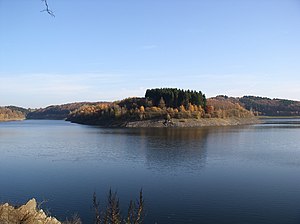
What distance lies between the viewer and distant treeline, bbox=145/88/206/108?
78.2m

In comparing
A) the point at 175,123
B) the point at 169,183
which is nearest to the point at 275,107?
the point at 175,123

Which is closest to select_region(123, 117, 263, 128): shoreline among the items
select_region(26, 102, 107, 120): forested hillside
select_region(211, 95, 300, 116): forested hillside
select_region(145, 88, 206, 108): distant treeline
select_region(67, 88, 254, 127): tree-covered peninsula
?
select_region(67, 88, 254, 127): tree-covered peninsula

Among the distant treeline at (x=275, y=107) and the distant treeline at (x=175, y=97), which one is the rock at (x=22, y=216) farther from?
the distant treeline at (x=275, y=107)

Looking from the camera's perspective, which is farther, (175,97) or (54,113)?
(54,113)

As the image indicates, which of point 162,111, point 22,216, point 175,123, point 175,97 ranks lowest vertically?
point 22,216

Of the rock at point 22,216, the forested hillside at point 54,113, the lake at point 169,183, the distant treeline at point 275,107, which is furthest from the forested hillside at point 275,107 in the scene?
the rock at point 22,216

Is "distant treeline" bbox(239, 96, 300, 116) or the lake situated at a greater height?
"distant treeline" bbox(239, 96, 300, 116)

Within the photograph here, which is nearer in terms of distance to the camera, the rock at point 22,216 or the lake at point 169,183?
the rock at point 22,216

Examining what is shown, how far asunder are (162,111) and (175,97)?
8112 mm

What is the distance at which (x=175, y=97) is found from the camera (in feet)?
261

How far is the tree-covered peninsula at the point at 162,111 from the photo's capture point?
2844 inches

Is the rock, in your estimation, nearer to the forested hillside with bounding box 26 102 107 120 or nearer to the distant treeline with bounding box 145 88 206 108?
the distant treeline with bounding box 145 88 206 108

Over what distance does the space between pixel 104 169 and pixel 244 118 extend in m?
78.4

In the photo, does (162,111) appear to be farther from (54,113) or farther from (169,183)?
(54,113)
